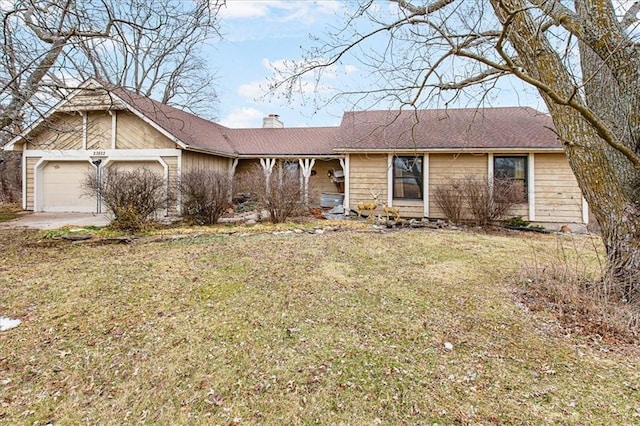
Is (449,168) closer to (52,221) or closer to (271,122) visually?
(271,122)

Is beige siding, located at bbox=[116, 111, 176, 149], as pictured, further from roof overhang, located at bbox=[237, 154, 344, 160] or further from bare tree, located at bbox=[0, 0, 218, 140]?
bare tree, located at bbox=[0, 0, 218, 140]

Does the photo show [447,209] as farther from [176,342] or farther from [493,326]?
[176,342]

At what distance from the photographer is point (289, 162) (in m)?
14.8

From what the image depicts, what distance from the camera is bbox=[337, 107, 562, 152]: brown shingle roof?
10966mm

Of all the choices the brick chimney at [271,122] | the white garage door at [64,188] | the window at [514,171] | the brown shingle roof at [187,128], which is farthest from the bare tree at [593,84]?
the brick chimney at [271,122]

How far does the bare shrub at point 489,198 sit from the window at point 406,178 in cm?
203

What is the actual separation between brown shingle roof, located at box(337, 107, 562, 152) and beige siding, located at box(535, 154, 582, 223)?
63cm

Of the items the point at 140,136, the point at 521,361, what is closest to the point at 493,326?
the point at 521,361

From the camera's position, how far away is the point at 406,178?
11828 mm

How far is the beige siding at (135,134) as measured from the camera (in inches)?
462

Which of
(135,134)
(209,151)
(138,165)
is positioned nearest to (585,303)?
(209,151)

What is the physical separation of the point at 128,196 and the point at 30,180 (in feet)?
23.3

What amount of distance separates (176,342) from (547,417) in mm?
3017

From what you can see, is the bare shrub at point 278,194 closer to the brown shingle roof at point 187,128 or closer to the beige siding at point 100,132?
Result: the brown shingle roof at point 187,128
